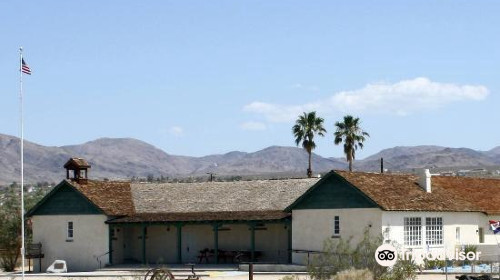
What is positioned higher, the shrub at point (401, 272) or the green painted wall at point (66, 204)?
the green painted wall at point (66, 204)

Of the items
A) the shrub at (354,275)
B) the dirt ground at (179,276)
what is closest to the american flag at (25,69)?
the dirt ground at (179,276)

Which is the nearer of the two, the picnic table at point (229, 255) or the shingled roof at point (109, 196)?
the picnic table at point (229, 255)

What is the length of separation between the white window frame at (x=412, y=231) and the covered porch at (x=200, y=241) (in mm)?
6215

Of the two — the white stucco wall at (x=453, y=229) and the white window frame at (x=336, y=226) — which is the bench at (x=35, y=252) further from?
the white stucco wall at (x=453, y=229)

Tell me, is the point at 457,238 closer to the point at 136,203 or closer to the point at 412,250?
the point at 412,250

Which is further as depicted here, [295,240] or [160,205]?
[160,205]

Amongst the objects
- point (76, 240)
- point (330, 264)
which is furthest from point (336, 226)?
point (76, 240)

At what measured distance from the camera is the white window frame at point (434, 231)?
5325cm

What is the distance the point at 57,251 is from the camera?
59938 mm

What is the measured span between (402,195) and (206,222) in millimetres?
10654

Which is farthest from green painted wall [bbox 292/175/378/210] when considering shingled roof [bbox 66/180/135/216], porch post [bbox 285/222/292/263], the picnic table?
shingled roof [bbox 66/180/135/216]

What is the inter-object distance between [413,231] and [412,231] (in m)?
0.09

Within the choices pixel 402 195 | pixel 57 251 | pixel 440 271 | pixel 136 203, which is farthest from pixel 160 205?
pixel 440 271

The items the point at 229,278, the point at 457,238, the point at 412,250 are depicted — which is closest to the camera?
the point at 229,278
